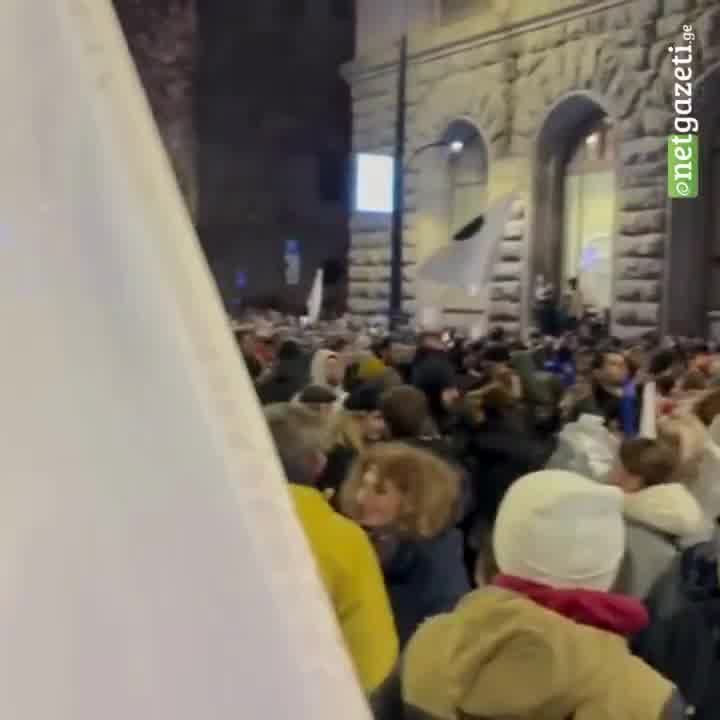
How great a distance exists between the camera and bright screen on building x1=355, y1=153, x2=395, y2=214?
18734mm

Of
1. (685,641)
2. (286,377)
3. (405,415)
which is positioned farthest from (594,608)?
(286,377)

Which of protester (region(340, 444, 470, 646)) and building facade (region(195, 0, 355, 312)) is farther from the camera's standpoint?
building facade (region(195, 0, 355, 312))

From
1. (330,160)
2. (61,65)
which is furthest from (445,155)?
(61,65)

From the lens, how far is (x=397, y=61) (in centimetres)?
1906

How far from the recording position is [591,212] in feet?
52.3

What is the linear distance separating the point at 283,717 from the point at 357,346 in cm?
804

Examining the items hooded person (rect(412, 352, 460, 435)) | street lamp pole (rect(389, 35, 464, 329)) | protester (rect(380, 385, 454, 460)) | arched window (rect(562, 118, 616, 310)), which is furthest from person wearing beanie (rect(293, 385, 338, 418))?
street lamp pole (rect(389, 35, 464, 329))

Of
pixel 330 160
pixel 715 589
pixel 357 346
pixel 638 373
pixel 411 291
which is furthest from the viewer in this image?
pixel 330 160

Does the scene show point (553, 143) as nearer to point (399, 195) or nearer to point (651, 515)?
point (399, 195)

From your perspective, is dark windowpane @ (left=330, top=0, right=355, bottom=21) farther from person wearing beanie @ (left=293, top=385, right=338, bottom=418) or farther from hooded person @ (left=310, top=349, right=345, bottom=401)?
person wearing beanie @ (left=293, top=385, right=338, bottom=418)

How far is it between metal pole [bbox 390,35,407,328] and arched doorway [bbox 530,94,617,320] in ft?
7.87

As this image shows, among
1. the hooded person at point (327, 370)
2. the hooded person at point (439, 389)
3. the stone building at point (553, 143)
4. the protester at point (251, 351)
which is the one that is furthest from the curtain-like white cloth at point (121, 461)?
the stone building at point (553, 143)

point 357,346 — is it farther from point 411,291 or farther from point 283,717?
point 411,291

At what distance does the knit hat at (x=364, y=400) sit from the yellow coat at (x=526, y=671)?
245 cm
